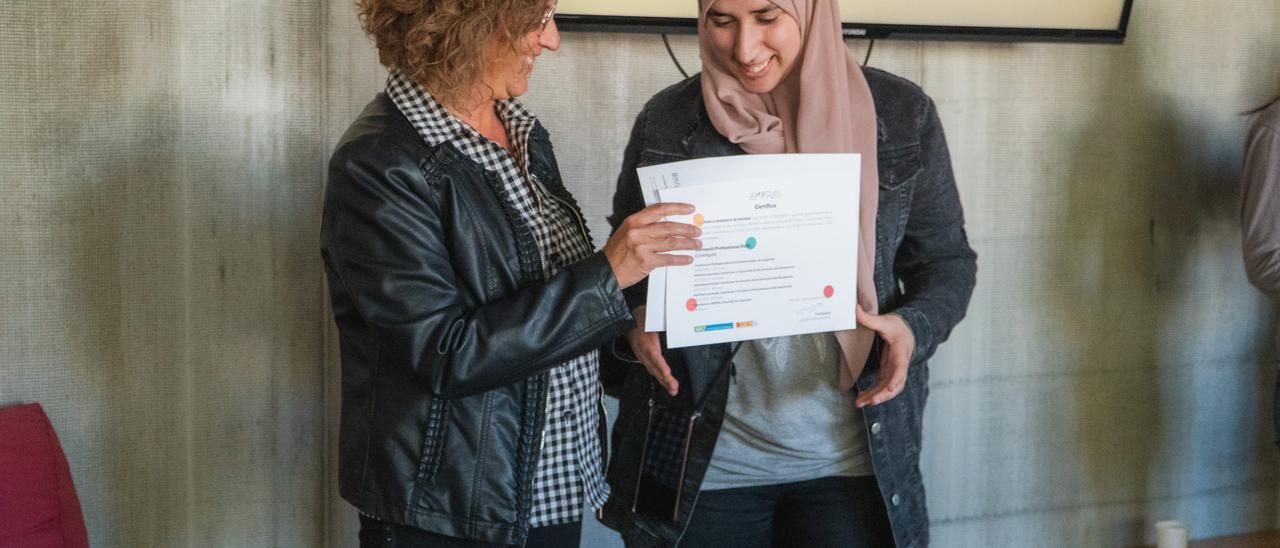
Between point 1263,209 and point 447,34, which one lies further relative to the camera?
point 1263,209

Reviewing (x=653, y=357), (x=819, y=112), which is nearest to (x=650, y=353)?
(x=653, y=357)

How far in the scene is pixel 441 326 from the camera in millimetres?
1620

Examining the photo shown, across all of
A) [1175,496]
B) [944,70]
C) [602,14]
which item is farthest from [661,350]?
[1175,496]

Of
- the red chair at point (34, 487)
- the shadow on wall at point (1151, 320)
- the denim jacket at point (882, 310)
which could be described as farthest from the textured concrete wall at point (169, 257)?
the shadow on wall at point (1151, 320)

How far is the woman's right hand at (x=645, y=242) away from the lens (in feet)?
5.58

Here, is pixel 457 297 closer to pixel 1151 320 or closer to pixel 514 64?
pixel 514 64

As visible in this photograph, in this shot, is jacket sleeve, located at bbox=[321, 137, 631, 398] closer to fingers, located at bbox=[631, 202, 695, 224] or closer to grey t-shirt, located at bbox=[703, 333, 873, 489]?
fingers, located at bbox=[631, 202, 695, 224]

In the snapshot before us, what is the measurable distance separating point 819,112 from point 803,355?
0.41 meters

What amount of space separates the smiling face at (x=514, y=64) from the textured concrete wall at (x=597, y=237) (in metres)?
1.08

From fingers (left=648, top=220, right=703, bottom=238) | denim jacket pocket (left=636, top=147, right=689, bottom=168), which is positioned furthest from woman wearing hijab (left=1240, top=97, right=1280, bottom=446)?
fingers (left=648, top=220, right=703, bottom=238)

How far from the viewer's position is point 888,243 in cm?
201

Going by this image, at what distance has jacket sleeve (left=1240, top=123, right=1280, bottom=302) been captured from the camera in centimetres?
288

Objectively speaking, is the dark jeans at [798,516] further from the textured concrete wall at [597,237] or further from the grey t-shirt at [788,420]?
the textured concrete wall at [597,237]

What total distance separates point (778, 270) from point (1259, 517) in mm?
2907
